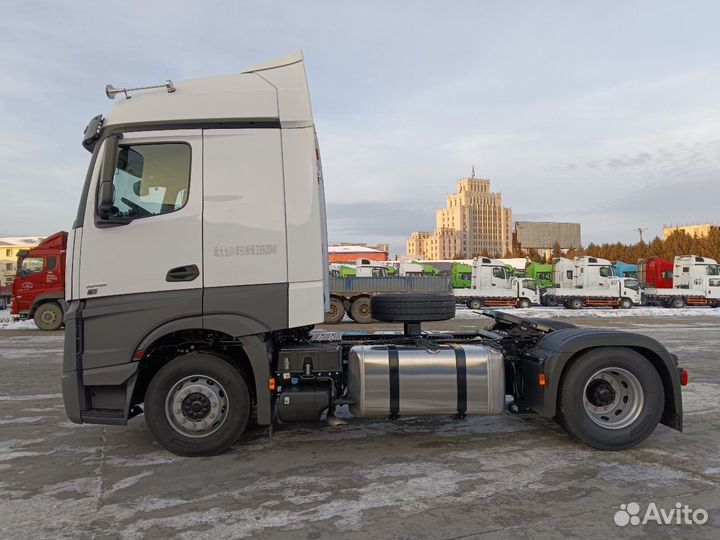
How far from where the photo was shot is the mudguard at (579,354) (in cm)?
493

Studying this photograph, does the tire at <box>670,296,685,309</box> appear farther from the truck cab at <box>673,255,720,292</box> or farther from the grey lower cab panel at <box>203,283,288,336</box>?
the grey lower cab panel at <box>203,283,288,336</box>

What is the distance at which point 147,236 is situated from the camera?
462 cm

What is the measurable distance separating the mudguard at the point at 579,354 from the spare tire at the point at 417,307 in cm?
118

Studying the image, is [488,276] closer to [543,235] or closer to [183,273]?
[183,273]

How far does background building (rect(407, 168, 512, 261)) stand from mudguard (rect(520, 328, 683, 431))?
514ft

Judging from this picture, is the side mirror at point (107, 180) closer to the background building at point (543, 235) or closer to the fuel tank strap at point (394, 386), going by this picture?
the fuel tank strap at point (394, 386)

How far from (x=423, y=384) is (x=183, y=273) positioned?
2501 millimetres

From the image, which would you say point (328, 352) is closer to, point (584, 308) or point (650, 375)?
point (650, 375)

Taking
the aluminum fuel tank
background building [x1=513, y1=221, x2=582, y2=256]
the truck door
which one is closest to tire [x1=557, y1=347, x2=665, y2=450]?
the aluminum fuel tank

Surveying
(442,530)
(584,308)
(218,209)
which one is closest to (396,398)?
(442,530)

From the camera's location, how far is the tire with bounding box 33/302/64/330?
17.9m

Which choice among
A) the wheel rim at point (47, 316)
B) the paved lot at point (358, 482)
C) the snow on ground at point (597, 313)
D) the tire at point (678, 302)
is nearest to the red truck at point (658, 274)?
the tire at point (678, 302)

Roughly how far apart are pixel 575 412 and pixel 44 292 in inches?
722

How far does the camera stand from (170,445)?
187 inches
